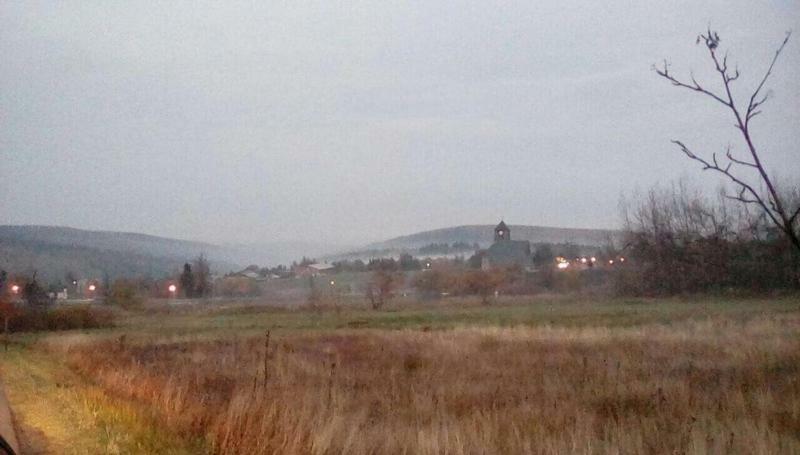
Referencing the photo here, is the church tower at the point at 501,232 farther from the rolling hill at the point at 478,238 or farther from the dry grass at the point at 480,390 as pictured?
the dry grass at the point at 480,390

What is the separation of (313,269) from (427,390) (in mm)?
81379

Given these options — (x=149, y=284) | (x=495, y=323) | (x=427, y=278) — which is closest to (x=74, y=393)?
(x=495, y=323)

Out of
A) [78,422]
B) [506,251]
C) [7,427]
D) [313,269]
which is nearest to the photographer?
[7,427]

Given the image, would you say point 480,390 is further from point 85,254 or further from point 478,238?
point 478,238

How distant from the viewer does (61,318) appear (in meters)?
40.8

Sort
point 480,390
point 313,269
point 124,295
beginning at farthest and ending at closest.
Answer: point 313,269 → point 124,295 → point 480,390

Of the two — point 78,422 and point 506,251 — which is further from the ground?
point 506,251

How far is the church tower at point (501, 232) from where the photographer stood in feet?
362

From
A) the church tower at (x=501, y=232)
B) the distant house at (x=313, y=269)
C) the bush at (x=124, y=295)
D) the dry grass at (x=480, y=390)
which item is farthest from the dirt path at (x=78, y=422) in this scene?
the church tower at (x=501, y=232)

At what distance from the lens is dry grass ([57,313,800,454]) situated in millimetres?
11055

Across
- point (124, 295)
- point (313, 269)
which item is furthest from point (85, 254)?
point (313, 269)

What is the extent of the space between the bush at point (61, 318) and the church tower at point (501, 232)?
70997 mm

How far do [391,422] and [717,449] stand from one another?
509 cm

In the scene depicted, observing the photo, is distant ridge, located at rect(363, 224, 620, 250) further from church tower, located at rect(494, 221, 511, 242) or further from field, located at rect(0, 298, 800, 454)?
field, located at rect(0, 298, 800, 454)
